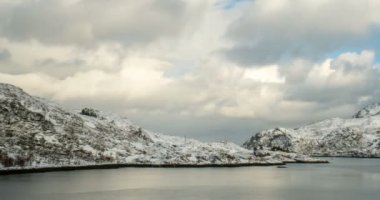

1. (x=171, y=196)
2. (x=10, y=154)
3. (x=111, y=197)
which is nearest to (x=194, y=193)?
(x=171, y=196)

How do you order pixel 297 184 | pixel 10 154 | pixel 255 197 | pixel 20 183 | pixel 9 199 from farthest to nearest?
1. pixel 10 154
2. pixel 297 184
3. pixel 20 183
4. pixel 255 197
5. pixel 9 199

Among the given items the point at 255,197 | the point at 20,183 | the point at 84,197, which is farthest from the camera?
the point at 20,183

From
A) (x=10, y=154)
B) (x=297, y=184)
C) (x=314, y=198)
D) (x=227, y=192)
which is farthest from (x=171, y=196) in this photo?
(x=10, y=154)

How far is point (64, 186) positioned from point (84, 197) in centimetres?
2666

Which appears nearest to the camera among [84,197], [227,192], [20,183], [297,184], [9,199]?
[9,199]

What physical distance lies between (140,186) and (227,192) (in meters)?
26.5

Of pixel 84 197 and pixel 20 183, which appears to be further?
pixel 20 183

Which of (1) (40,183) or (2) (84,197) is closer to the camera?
(2) (84,197)

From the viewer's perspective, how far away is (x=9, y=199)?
362 feet

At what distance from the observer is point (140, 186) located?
151 m

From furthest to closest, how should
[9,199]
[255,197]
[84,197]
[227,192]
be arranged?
[227,192] → [255,197] → [84,197] → [9,199]

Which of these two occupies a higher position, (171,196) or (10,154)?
(10,154)

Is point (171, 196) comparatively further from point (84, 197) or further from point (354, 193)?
point (354, 193)

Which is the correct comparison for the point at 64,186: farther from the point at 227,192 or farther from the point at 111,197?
the point at 227,192
